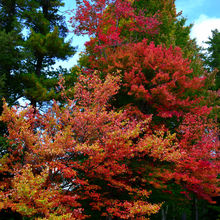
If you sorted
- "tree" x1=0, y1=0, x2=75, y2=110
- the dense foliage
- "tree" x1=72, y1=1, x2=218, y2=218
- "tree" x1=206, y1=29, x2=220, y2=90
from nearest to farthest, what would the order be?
the dense foliage → "tree" x1=72, y1=1, x2=218, y2=218 → "tree" x1=0, y1=0, x2=75, y2=110 → "tree" x1=206, y1=29, x2=220, y2=90

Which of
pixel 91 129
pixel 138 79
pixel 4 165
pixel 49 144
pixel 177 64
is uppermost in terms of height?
pixel 177 64

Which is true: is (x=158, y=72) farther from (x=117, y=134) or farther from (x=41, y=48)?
(x=41, y=48)

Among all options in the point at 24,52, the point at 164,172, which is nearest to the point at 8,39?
the point at 24,52

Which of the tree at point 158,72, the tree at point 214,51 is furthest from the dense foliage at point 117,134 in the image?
Result: the tree at point 214,51

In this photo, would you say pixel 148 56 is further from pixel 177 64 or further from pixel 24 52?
pixel 24 52

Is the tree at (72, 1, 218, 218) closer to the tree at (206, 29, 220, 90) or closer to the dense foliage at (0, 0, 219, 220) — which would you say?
the dense foliage at (0, 0, 219, 220)

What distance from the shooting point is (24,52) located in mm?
14234

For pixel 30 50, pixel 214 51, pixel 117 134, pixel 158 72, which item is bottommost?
pixel 117 134

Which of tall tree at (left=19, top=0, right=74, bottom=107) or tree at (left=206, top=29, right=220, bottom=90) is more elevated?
tree at (left=206, top=29, right=220, bottom=90)

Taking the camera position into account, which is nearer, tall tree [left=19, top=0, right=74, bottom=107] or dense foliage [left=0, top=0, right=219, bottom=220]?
dense foliage [left=0, top=0, right=219, bottom=220]

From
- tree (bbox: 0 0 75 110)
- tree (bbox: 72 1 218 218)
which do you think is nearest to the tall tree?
tree (bbox: 0 0 75 110)

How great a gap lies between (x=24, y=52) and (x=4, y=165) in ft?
24.4

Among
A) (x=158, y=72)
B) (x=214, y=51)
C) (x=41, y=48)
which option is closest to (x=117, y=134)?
(x=158, y=72)

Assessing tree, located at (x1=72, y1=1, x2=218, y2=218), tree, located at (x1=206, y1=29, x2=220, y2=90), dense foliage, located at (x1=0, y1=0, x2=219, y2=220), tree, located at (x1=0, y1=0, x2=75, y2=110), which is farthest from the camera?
tree, located at (x1=206, y1=29, x2=220, y2=90)
